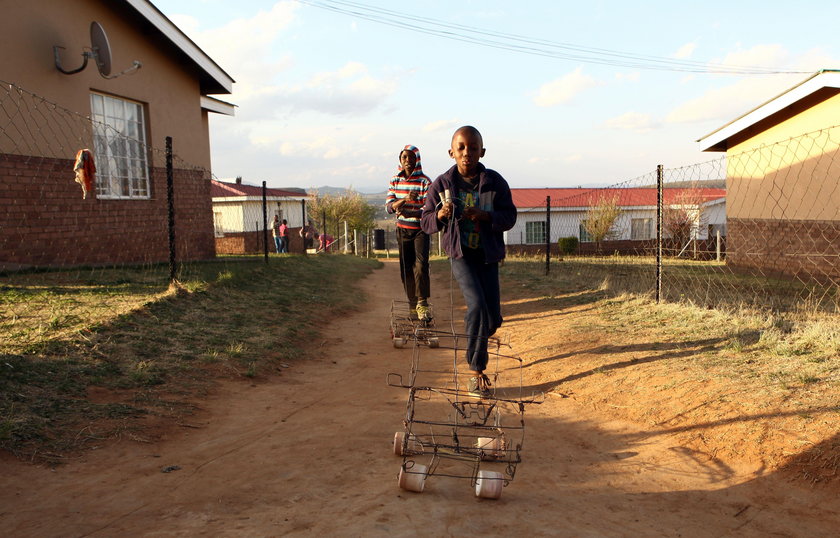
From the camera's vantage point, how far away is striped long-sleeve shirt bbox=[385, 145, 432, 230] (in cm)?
665

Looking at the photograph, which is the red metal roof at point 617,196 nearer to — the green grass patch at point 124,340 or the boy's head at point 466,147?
the green grass patch at point 124,340

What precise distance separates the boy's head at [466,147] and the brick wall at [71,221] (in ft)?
23.3

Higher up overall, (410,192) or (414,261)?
(410,192)

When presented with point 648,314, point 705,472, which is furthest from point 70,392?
point 648,314

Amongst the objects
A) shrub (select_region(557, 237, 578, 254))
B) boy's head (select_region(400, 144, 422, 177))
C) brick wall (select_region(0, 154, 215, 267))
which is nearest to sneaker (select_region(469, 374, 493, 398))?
boy's head (select_region(400, 144, 422, 177))

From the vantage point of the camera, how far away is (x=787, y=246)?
1303 centimetres

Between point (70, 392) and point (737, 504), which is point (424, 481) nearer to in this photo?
point (737, 504)

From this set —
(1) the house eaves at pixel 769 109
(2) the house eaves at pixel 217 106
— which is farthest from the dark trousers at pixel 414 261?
(2) the house eaves at pixel 217 106

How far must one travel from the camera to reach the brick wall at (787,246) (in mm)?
12039

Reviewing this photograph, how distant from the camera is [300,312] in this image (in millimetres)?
8117

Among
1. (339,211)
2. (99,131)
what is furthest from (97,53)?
(339,211)

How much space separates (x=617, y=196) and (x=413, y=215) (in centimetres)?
2633

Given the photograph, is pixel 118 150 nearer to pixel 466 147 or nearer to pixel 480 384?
pixel 466 147

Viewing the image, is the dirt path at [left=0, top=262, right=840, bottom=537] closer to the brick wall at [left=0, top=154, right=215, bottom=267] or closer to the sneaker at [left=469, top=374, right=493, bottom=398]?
the sneaker at [left=469, top=374, right=493, bottom=398]
